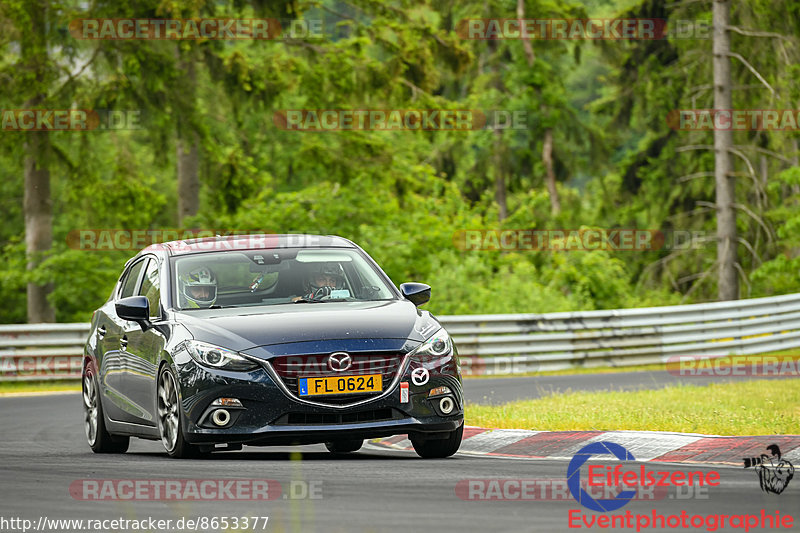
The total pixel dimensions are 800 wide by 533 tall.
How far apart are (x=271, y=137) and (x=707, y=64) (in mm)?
13621

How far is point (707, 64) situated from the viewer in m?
37.6

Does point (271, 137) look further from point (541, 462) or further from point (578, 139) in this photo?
point (541, 462)

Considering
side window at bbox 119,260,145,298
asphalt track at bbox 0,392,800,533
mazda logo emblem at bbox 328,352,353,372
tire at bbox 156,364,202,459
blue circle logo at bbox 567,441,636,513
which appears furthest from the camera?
side window at bbox 119,260,145,298

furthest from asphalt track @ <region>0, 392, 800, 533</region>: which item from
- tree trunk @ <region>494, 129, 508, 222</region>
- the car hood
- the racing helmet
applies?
tree trunk @ <region>494, 129, 508, 222</region>

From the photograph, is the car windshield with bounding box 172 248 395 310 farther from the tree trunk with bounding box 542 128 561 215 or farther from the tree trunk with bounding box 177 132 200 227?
the tree trunk with bounding box 542 128 561 215

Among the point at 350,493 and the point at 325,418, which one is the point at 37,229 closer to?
the point at 325,418

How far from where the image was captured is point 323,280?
10.7 m

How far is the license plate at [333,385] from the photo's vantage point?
9188mm

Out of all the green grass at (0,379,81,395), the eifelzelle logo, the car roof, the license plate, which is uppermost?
the car roof

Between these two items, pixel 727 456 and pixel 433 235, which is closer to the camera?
pixel 727 456

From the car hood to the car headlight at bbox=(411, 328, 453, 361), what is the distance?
4 cm

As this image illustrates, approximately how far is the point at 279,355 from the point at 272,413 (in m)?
0.39

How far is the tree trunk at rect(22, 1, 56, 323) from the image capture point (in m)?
28.8

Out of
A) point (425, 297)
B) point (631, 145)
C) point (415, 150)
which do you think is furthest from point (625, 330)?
point (631, 145)
